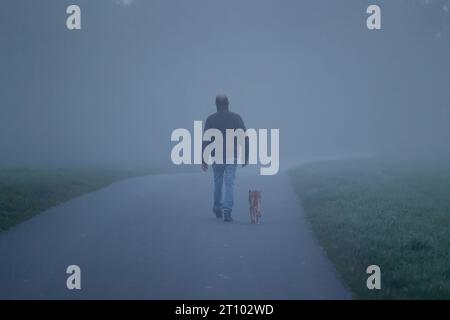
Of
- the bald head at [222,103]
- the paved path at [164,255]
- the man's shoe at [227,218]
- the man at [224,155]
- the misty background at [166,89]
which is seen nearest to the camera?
the paved path at [164,255]

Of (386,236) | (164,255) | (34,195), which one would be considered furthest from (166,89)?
(164,255)

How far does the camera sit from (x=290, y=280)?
7.13 meters

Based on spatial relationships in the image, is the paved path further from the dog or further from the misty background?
the misty background

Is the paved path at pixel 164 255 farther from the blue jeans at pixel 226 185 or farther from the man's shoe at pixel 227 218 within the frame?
the blue jeans at pixel 226 185

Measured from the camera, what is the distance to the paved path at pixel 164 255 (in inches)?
263

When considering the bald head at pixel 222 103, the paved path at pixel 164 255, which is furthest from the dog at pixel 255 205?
the bald head at pixel 222 103

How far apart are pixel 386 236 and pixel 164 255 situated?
349 centimetres

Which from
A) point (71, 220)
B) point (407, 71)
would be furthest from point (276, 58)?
point (71, 220)

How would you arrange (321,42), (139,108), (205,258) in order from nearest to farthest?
(205,258) → (139,108) → (321,42)

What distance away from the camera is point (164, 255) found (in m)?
8.41

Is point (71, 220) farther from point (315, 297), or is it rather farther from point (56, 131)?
point (56, 131)

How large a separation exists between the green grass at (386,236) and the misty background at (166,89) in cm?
2500
